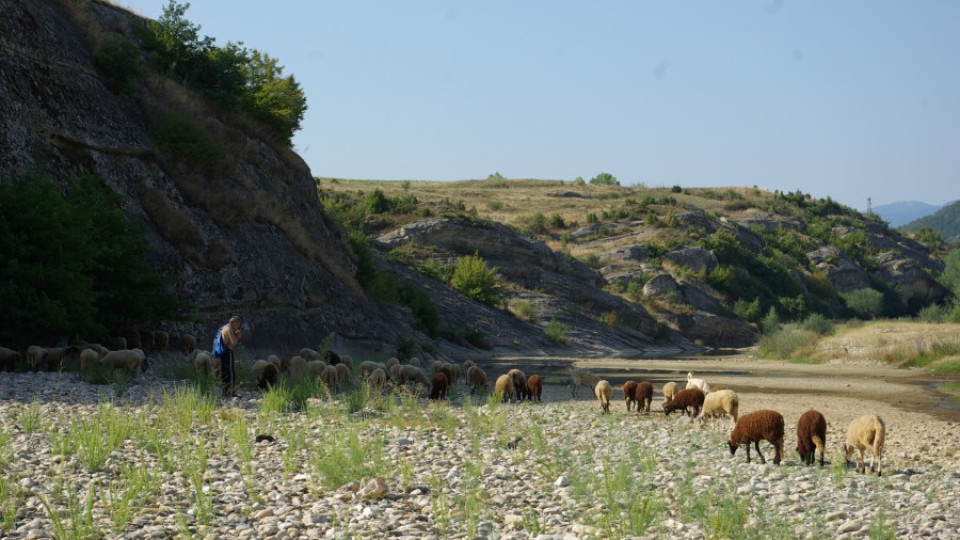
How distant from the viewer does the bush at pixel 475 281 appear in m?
63.5

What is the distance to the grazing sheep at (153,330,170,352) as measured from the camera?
28656 millimetres

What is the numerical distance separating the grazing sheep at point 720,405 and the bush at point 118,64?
25.1 meters

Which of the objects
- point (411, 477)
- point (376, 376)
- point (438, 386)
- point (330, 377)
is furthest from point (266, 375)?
point (411, 477)

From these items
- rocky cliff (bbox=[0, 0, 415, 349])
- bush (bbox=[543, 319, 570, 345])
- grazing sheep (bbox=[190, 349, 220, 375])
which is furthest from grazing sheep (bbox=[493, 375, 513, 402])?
bush (bbox=[543, 319, 570, 345])

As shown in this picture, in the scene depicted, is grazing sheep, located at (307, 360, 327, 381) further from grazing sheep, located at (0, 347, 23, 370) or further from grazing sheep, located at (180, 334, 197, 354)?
grazing sheep, located at (0, 347, 23, 370)

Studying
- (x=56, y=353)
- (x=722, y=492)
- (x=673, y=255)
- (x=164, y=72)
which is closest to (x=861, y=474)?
(x=722, y=492)

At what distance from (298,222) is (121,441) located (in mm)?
28444

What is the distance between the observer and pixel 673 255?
89.8 meters

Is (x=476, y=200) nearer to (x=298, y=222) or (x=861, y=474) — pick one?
(x=298, y=222)

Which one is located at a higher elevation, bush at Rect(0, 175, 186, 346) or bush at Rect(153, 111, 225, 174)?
bush at Rect(153, 111, 225, 174)

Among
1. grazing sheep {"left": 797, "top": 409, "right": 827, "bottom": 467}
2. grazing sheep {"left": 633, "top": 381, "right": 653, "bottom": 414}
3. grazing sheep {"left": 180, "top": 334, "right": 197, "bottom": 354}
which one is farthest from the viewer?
grazing sheep {"left": 180, "top": 334, "right": 197, "bottom": 354}

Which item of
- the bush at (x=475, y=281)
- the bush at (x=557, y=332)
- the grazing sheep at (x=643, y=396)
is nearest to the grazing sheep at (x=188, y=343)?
the grazing sheep at (x=643, y=396)

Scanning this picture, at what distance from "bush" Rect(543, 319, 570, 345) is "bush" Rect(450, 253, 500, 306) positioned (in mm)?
4243

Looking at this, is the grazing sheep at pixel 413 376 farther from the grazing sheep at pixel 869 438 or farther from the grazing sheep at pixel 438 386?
the grazing sheep at pixel 869 438
